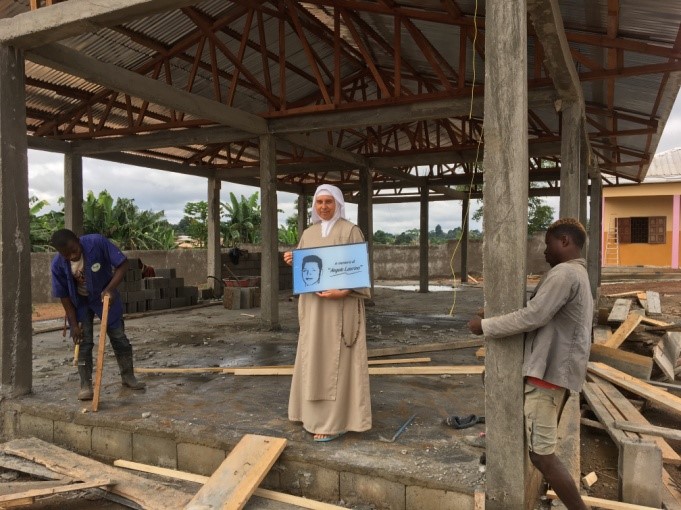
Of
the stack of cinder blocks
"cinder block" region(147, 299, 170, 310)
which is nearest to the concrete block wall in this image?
the stack of cinder blocks

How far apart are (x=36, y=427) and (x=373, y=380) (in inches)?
130

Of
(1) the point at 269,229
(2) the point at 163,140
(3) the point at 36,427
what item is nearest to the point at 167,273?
(2) the point at 163,140

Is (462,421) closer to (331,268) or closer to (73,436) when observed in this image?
(331,268)

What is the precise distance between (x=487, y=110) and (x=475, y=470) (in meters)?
2.25

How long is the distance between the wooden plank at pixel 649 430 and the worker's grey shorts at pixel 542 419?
1637 millimetres

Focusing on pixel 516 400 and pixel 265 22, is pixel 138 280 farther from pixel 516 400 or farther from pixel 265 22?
pixel 516 400

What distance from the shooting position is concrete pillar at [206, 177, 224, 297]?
15.1 m

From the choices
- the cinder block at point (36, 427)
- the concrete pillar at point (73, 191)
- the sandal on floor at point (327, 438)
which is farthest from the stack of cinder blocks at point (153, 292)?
the sandal on floor at point (327, 438)

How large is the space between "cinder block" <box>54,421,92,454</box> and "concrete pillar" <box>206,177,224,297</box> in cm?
1038

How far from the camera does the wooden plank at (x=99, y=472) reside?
353 centimetres

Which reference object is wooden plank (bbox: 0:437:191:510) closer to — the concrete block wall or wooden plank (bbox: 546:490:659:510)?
the concrete block wall

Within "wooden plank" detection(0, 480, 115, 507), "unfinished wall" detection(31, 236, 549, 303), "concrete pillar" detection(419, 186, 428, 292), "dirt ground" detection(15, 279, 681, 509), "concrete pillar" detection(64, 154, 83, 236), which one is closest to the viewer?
"wooden plank" detection(0, 480, 115, 507)

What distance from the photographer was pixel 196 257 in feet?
61.6

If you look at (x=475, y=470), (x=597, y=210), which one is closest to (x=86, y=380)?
(x=475, y=470)
